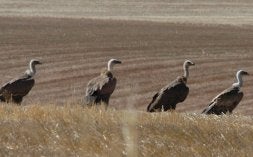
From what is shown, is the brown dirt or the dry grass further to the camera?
the brown dirt

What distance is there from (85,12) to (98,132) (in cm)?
4421

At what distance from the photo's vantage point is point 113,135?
930cm

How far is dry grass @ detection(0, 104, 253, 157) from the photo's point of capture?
838cm

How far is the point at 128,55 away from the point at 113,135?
74.3ft

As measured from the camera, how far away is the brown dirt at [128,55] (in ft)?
82.3

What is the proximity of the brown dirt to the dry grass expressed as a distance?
1040 cm

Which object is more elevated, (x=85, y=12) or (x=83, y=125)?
(x=83, y=125)

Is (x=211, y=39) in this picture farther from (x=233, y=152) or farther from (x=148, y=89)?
(x=233, y=152)

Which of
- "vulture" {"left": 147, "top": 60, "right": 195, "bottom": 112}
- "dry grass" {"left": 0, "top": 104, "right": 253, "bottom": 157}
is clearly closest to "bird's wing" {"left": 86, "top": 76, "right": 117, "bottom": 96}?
"vulture" {"left": 147, "top": 60, "right": 195, "bottom": 112}

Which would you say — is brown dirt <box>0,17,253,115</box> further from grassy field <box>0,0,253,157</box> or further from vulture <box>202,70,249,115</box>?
vulture <box>202,70,249,115</box>

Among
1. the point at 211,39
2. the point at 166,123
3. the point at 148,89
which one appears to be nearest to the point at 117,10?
the point at 211,39

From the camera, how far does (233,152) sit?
Result: 882 cm

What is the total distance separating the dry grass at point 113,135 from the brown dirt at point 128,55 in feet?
34.1

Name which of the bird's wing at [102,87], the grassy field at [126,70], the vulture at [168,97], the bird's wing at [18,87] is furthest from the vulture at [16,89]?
the vulture at [168,97]
